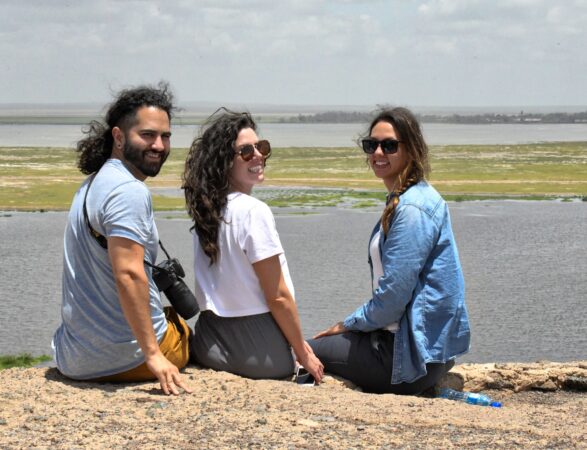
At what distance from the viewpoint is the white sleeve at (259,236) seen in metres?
5.74

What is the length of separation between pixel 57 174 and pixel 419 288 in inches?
1456

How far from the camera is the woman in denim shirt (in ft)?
19.4

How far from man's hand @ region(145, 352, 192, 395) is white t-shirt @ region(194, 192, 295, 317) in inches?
17.0

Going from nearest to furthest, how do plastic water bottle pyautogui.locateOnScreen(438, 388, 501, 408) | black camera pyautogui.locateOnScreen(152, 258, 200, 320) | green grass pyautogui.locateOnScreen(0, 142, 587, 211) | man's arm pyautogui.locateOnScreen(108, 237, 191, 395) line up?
1. man's arm pyautogui.locateOnScreen(108, 237, 191, 395)
2. black camera pyautogui.locateOnScreen(152, 258, 200, 320)
3. plastic water bottle pyautogui.locateOnScreen(438, 388, 501, 408)
4. green grass pyautogui.locateOnScreen(0, 142, 587, 211)

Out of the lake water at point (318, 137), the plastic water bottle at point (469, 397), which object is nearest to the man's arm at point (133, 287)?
the plastic water bottle at point (469, 397)

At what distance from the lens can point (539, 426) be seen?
18.8ft

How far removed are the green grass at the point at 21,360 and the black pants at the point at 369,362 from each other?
20.0 feet

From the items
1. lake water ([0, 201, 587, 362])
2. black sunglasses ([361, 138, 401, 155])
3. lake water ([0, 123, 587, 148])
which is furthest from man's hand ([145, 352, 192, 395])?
lake water ([0, 123, 587, 148])

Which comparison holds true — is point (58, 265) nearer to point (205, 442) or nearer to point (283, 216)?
point (283, 216)

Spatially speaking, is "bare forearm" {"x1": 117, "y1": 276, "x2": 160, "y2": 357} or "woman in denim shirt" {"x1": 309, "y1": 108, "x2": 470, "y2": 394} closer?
"bare forearm" {"x1": 117, "y1": 276, "x2": 160, "y2": 357}

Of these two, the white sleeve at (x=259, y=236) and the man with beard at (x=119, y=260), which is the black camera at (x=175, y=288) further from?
the white sleeve at (x=259, y=236)

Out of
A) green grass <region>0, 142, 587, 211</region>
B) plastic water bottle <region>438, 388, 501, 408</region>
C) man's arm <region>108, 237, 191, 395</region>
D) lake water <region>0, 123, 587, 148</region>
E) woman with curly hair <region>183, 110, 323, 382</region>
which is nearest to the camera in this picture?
man's arm <region>108, 237, 191, 395</region>

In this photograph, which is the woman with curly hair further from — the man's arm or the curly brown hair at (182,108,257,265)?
the man's arm

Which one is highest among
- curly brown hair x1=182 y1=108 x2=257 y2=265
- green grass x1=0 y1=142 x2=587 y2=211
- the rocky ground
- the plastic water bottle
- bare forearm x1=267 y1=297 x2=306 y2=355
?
curly brown hair x1=182 y1=108 x2=257 y2=265
